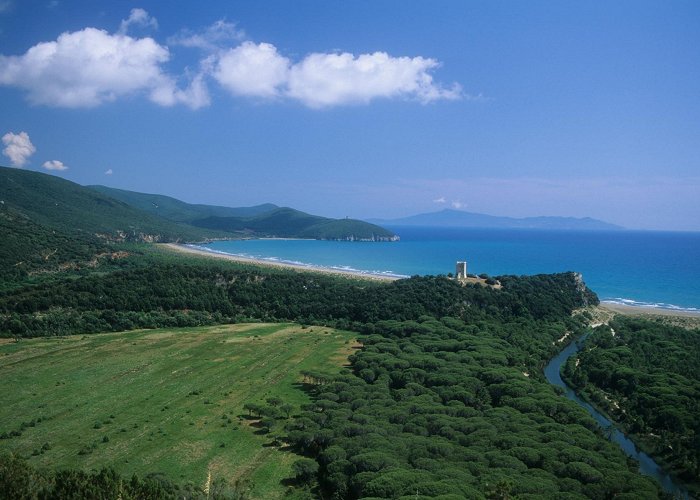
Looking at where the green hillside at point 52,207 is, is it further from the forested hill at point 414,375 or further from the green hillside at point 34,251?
the forested hill at point 414,375

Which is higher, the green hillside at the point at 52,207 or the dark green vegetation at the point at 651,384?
the green hillside at the point at 52,207

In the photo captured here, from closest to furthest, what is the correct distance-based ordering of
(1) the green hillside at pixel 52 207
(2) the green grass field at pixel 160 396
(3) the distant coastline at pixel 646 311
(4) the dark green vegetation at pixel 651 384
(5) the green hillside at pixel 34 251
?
(2) the green grass field at pixel 160 396
(4) the dark green vegetation at pixel 651 384
(3) the distant coastline at pixel 646 311
(5) the green hillside at pixel 34 251
(1) the green hillside at pixel 52 207

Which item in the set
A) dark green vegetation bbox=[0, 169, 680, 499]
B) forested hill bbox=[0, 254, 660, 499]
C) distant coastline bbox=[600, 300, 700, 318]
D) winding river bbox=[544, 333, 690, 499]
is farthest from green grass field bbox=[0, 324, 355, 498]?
distant coastline bbox=[600, 300, 700, 318]

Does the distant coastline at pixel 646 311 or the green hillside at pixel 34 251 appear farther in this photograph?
the green hillside at pixel 34 251

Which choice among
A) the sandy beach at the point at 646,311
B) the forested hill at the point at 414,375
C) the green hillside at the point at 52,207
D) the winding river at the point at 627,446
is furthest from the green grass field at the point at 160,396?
the green hillside at the point at 52,207

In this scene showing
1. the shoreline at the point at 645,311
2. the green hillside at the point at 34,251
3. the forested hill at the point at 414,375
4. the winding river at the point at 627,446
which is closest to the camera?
the forested hill at the point at 414,375

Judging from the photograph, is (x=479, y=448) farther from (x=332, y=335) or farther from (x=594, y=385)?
(x=332, y=335)
